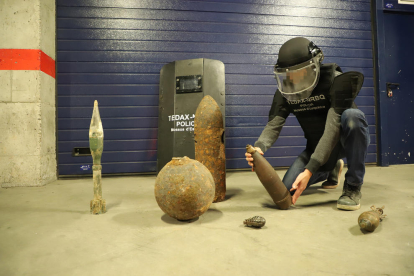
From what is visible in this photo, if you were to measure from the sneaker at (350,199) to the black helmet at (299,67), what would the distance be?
0.85 m

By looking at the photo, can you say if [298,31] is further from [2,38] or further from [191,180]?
[2,38]

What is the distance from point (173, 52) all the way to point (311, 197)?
295 cm

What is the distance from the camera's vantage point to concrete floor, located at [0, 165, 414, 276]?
121cm

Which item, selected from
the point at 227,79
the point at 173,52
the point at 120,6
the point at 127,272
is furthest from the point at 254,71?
the point at 127,272

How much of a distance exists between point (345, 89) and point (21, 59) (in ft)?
12.2

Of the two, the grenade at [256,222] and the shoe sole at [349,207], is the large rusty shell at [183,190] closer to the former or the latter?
the grenade at [256,222]

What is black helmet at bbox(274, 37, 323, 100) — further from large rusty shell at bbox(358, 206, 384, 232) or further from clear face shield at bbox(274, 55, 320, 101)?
large rusty shell at bbox(358, 206, 384, 232)

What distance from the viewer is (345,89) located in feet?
6.74

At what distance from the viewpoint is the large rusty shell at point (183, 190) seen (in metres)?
1.71

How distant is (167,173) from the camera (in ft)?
5.88

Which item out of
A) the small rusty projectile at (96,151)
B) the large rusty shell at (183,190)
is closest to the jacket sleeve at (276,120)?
the large rusty shell at (183,190)

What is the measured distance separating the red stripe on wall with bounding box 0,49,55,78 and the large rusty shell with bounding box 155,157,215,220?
2.69 metres

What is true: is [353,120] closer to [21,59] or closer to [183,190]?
[183,190]

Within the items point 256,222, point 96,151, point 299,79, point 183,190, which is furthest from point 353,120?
point 96,151
